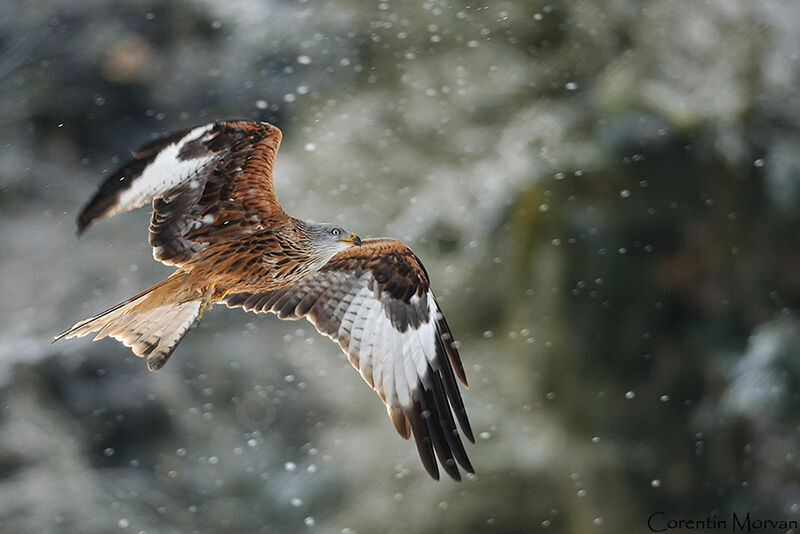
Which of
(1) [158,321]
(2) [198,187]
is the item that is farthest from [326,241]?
(1) [158,321]

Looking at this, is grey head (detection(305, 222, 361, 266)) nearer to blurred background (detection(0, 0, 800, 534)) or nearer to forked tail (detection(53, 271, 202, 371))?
forked tail (detection(53, 271, 202, 371))

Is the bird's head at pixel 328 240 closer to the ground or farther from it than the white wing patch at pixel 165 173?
closer to the ground

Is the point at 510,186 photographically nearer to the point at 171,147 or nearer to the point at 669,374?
the point at 669,374

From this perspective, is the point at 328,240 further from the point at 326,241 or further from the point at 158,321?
the point at 158,321

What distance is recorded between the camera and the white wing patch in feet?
Result: 6.81

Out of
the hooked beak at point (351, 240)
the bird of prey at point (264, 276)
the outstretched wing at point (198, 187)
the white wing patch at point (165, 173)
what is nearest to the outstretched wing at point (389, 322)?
the bird of prey at point (264, 276)

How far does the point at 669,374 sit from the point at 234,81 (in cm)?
234

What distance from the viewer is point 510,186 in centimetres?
374

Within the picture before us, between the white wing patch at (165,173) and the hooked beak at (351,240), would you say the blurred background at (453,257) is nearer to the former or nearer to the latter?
the hooked beak at (351,240)

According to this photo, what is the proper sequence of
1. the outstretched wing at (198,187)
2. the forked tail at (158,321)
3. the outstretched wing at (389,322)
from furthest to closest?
the outstretched wing at (389,322) < the forked tail at (158,321) < the outstretched wing at (198,187)

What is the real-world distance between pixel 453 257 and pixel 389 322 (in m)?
1.15

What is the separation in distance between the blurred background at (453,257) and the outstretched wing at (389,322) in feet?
3.62

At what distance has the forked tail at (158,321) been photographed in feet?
7.67

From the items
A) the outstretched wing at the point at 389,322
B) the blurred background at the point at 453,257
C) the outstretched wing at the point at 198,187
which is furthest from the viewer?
the blurred background at the point at 453,257
